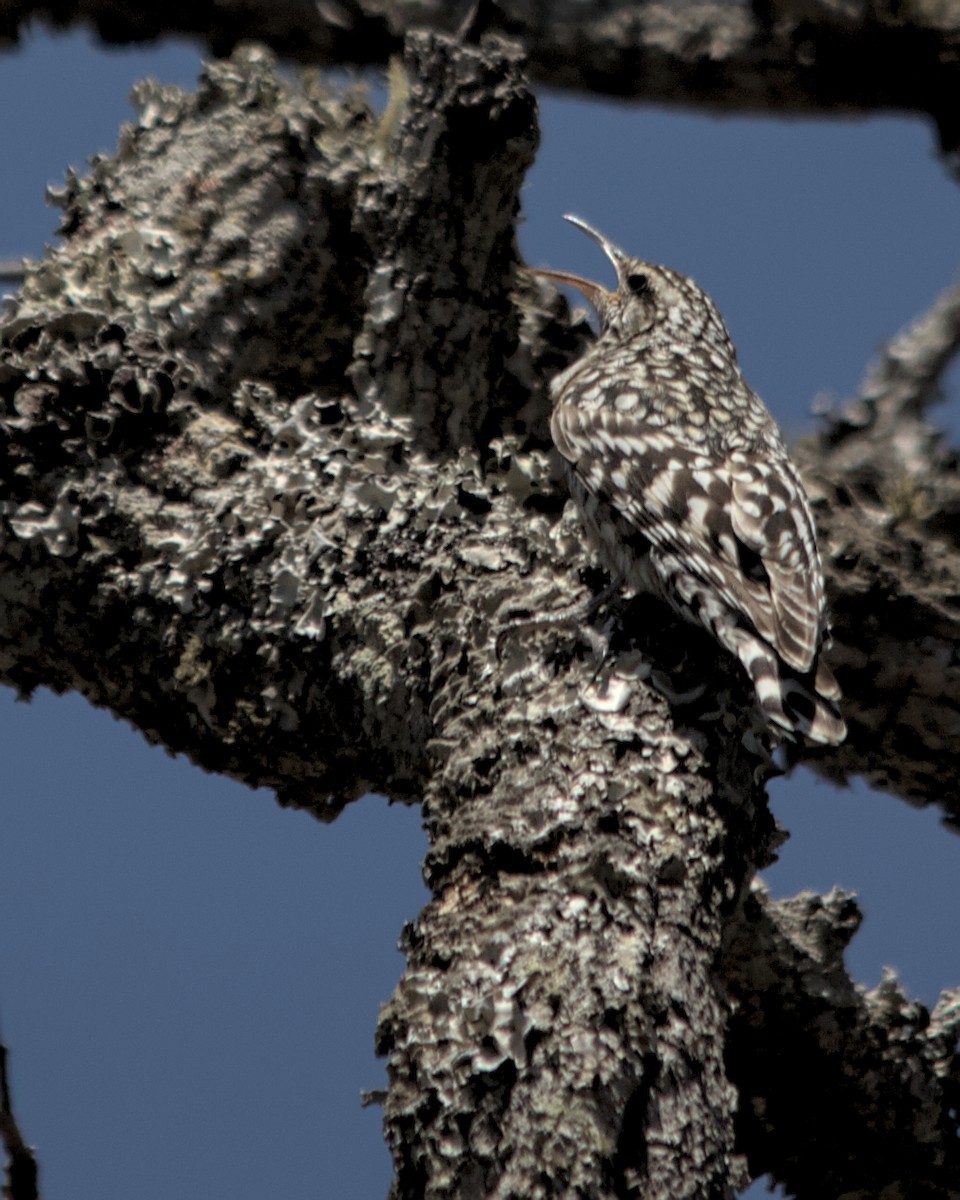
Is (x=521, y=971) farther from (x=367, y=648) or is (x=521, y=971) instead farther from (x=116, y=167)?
(x=116, y=167)

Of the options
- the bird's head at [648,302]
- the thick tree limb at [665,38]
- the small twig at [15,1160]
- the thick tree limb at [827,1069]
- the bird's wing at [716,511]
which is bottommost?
the small twig at [15,1160]

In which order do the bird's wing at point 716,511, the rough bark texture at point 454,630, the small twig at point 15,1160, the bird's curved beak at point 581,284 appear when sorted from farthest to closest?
the bird's curved beak at point 581,284 → the bird's wing at point 716,511 → the rough bark texture at point 454,630 → the small twig at point 15,1160

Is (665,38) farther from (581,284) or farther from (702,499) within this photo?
(702,499)

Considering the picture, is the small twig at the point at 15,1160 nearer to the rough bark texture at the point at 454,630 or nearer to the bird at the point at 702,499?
the rough bark texture at the point at 454,630

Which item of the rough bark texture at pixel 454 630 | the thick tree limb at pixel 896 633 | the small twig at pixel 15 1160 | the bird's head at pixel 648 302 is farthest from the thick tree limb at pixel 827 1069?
the bird's head at pixel 648 302

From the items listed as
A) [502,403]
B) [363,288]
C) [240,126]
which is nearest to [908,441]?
[502,403]

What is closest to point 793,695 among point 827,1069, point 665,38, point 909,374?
point 827,1069

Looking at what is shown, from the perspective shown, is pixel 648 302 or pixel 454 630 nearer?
pixel 454 630
